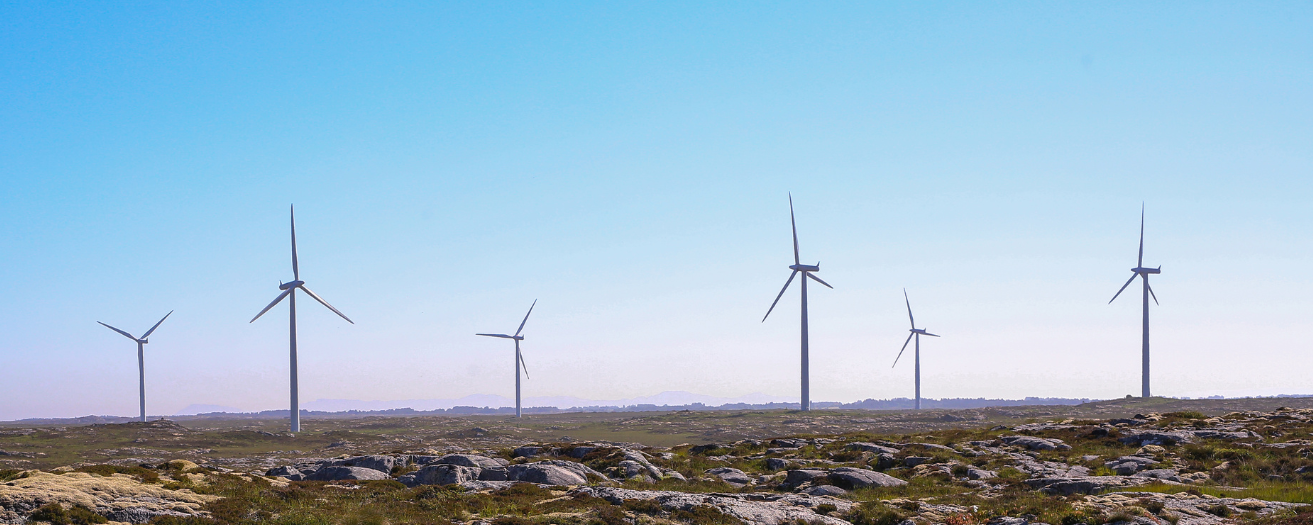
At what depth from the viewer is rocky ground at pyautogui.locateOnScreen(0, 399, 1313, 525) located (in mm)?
34219

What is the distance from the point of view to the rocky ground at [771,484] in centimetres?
3422

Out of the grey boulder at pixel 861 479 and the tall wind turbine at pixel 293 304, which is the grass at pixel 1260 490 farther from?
the tall wind turbine at pixel 293 304

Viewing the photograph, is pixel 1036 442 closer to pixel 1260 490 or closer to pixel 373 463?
pixel 1260 490

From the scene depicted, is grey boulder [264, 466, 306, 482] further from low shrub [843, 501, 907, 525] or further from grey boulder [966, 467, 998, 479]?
grey boulder [966, 467, 998, 479]

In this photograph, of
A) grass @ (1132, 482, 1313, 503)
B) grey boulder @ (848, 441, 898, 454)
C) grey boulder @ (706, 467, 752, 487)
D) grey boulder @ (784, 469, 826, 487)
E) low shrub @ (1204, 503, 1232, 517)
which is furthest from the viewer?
grey boulder @ (848, 441, 898, 454)

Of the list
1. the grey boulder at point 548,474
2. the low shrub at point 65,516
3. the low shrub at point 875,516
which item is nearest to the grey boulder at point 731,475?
the grey boulder at point 548,474

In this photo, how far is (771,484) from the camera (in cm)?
4888

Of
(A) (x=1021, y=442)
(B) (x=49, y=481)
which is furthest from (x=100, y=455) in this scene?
(A) (x=1021, y=442)

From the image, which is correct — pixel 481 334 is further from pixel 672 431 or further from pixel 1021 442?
pixel 1021 442

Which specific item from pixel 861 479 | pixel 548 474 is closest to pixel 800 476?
pixel 861 479

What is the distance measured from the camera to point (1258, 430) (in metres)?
64.8

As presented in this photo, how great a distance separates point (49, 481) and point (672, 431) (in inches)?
3884

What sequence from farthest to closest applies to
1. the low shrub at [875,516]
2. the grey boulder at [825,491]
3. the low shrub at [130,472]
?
the grey boulder at [825,491] < the low shrub at [130,472] < the low shrub at [875,516]

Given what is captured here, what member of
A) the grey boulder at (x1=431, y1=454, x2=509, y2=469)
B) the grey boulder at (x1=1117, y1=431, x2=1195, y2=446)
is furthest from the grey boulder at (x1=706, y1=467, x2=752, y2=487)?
the grey boulder at (x1=1117, y1=431, x2=1195, y2=446)
